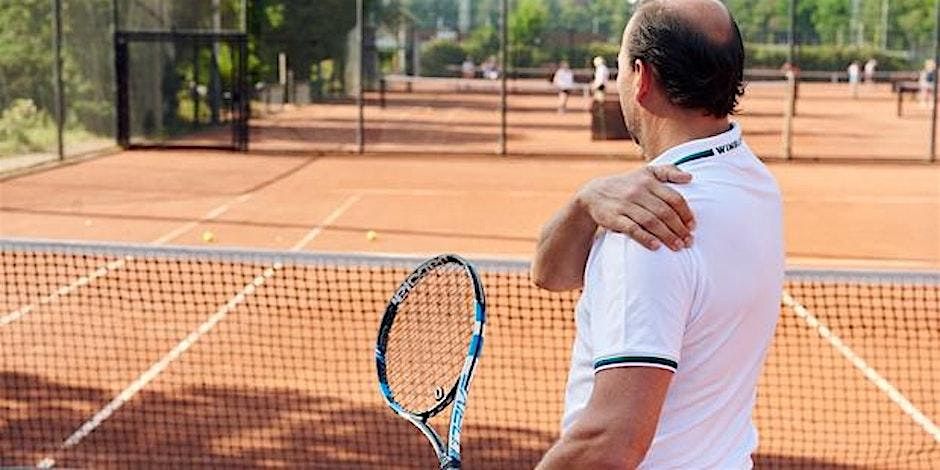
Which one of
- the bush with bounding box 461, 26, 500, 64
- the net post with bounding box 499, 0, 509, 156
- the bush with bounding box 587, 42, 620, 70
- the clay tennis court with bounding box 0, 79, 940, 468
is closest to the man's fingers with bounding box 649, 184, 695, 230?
the clay tennis court with bounding box 0, 79, 940, 468

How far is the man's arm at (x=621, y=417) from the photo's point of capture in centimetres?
195

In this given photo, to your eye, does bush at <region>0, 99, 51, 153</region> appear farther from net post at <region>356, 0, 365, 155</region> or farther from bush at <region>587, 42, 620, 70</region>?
bush at <region>587, 42, 620, 70</region>

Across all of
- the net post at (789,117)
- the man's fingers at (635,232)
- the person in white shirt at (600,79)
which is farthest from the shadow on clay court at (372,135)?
the man's fingers at (635,232)

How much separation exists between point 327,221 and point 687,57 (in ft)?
44.0

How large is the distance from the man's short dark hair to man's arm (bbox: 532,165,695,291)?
0.11 meters

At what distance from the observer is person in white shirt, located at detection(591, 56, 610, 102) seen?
2358cm

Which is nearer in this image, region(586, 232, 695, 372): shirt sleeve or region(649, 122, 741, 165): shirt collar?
region(586, 232, 695, 372): shirt sleeve

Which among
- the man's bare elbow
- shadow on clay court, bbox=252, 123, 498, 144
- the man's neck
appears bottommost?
shadow on clay court, bbox=252, 123, 498, 144

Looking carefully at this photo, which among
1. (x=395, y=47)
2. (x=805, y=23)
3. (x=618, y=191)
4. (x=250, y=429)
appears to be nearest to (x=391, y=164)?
(x=395, y=47)

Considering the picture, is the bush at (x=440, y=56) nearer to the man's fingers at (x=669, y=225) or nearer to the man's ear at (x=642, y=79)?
the man's ear at (x=642, y=79)

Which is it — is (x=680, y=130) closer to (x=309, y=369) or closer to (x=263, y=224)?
(x=309, y=369)

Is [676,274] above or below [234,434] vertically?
above

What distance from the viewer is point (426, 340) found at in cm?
287

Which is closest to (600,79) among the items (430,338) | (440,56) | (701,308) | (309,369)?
(440,56)
